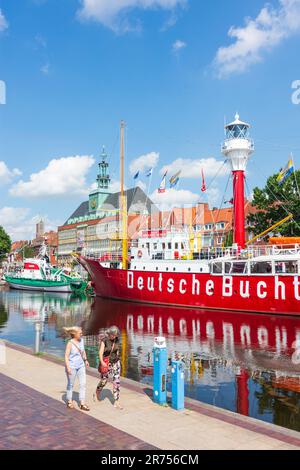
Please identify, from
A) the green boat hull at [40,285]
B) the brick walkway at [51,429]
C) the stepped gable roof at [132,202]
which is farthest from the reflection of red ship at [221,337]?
the stepped gable roof at [132,202]

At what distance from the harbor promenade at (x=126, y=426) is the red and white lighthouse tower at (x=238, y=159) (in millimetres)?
31913

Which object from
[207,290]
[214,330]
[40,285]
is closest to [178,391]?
[214,330]

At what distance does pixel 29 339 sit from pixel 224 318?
1522 cm

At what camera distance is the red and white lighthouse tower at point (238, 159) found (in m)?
41.1

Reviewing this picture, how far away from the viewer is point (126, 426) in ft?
26.7

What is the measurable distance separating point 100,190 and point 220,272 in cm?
10018

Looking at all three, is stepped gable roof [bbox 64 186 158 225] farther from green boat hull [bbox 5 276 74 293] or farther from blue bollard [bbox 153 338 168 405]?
blue bollard [bbox 153 338 168 405]

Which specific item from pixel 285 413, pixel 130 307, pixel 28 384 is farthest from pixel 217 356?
pixel 130 307

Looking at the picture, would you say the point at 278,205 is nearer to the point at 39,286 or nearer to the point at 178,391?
the point at 39,286

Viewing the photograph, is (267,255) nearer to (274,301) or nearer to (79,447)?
(274,301)

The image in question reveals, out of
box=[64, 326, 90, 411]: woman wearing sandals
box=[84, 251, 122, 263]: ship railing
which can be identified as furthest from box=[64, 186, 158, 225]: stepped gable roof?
box=[64, 326, 90, 411]: woman wearing sandals

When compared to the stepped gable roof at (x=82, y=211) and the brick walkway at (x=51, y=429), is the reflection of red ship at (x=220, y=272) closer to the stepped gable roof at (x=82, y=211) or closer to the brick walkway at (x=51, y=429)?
the brick walkway at (x=51, y=429)

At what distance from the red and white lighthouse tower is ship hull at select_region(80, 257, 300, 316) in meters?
5.86

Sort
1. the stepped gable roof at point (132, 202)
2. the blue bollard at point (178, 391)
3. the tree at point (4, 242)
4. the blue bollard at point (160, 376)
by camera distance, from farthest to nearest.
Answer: the stepped gable roof at point (132, 202) → the tree at point (4, 242) → the blue bollard at point (160, 376) → the blue bollard at point (178, 391)
